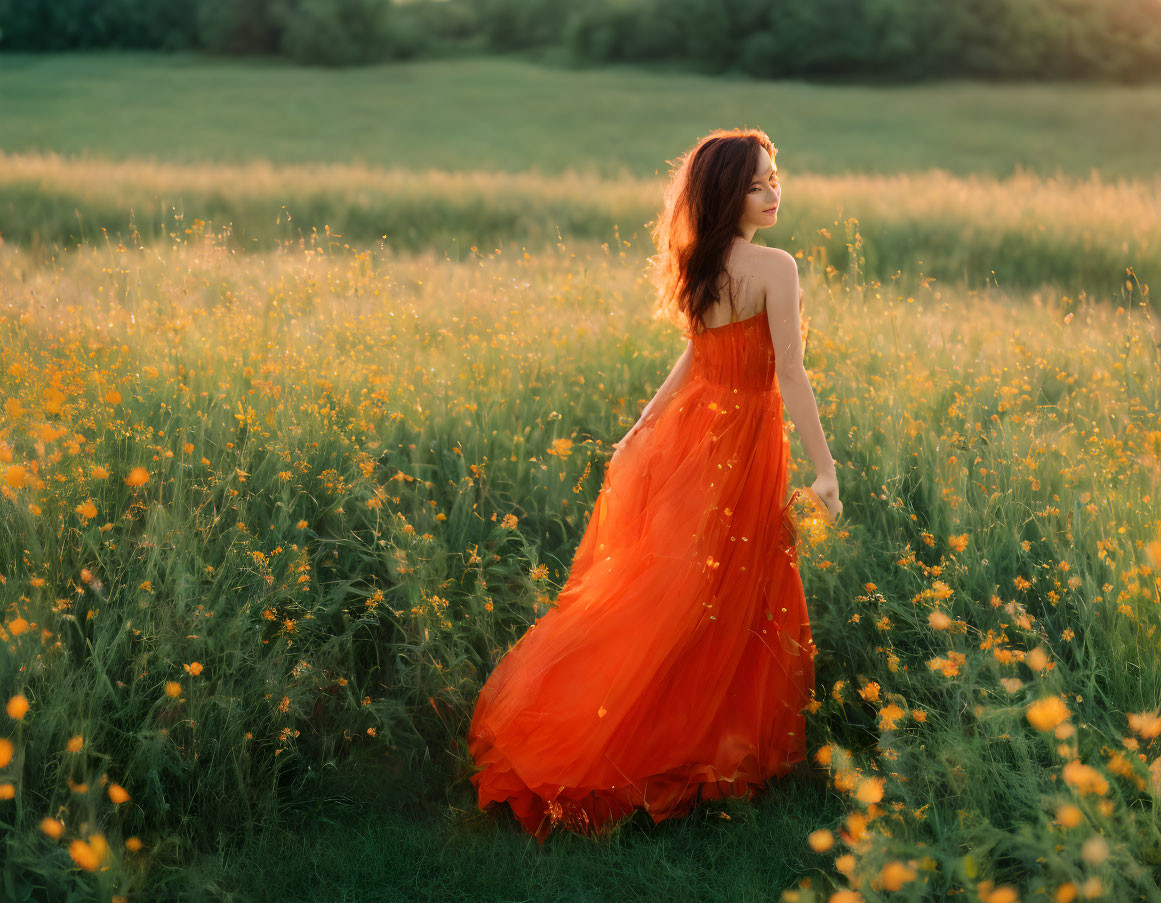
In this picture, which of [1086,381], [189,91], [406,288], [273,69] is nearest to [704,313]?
[1086,381]

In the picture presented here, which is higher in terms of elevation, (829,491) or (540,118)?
(540,118)

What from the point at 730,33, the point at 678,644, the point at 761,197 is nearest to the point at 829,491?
the point at 678,644

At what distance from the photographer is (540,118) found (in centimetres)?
2780

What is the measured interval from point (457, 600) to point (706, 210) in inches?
68.7

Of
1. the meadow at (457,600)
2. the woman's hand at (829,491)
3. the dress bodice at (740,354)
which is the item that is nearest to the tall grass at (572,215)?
the meadow at (457,600)

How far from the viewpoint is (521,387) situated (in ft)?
14.4

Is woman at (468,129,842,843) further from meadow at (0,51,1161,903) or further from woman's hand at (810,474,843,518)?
meadow at (0,51,1161,903)

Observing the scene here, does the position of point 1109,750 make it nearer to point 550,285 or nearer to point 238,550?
point 238,550

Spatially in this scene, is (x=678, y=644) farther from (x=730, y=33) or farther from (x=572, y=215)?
(x=730, y=33)

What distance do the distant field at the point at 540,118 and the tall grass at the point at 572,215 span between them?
6.49 m

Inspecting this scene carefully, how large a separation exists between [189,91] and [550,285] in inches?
1202

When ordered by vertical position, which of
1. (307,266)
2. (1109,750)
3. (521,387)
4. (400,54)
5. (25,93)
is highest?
(400,54)

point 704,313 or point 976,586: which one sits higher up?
point 704,313

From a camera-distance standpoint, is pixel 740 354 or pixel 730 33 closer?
pixel 740 354
